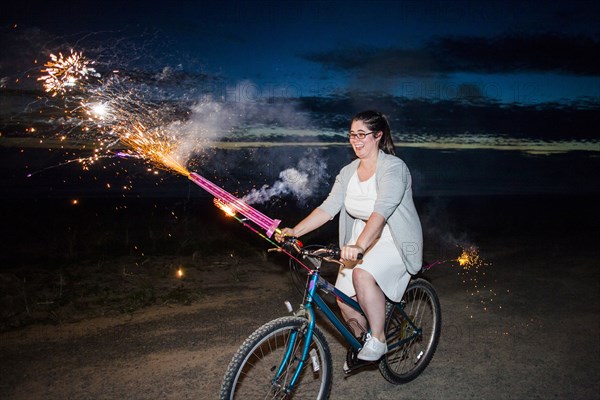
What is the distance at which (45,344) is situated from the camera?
18.0ft

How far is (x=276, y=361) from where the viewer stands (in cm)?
376

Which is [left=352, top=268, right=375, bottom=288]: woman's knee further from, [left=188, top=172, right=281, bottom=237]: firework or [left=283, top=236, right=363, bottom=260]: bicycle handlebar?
[left=188, top=172, right=281, bottom=237]: firework

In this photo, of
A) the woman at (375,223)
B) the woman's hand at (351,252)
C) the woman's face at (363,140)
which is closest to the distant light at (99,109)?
the woman at (375,223)

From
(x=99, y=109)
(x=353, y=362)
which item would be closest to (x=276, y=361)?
(x=353, y=362)

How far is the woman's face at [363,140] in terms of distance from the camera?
4129mm

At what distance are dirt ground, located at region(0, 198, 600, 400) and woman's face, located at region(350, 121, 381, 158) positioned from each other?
2.29 meters

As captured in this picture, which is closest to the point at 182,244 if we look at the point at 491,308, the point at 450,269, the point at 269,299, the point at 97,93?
the point at 269,299

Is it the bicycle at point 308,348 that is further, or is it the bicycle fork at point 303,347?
the bicycle fork at point 303,347

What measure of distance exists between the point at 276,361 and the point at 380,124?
7.21 ft

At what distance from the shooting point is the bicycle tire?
454 cm

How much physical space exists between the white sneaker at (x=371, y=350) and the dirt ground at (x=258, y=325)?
647 millimetres

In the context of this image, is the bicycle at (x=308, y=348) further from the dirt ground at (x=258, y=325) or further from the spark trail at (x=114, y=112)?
the spark trail at (x=114, y=112)

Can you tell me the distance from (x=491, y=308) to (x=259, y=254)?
5.34 metres

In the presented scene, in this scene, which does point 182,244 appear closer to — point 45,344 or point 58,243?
point 58,243
